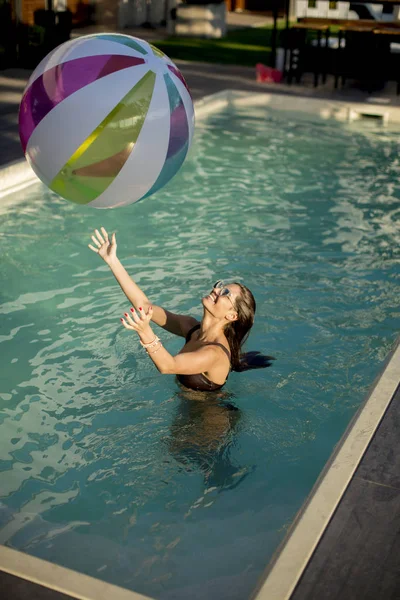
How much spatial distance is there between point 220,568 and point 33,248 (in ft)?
15.9

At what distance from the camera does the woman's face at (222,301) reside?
15.1ft

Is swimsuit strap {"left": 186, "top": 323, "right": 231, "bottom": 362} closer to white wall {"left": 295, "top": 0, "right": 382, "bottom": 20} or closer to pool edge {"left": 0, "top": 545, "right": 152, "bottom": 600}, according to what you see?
pool edge {"left": 0, "top": 545, "right": 152, "bottom": 600}

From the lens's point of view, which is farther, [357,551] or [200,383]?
[200,383]

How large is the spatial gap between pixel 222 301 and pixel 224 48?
18301mm

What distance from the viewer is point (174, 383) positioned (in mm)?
5648

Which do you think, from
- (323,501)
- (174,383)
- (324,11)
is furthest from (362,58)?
(324,11)

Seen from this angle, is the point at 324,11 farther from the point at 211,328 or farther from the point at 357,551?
the point at 357,551

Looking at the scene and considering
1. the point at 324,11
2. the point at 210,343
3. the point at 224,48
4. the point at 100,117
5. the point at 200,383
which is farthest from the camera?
the point at 324,11

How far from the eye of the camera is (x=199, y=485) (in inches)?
181

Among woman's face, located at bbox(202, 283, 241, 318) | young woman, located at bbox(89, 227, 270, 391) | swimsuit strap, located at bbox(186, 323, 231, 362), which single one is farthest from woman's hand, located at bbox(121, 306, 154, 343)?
swimsuit strap, located at bbox(186, 323, 231, 362)

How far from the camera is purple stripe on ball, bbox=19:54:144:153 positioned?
14.1ft

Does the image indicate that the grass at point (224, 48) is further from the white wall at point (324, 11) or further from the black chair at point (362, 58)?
the white wall at point (324, 11)

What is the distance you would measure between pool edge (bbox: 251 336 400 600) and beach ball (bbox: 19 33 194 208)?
187cm

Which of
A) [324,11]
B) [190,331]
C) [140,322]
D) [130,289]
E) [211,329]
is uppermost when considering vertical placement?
[324,11]
